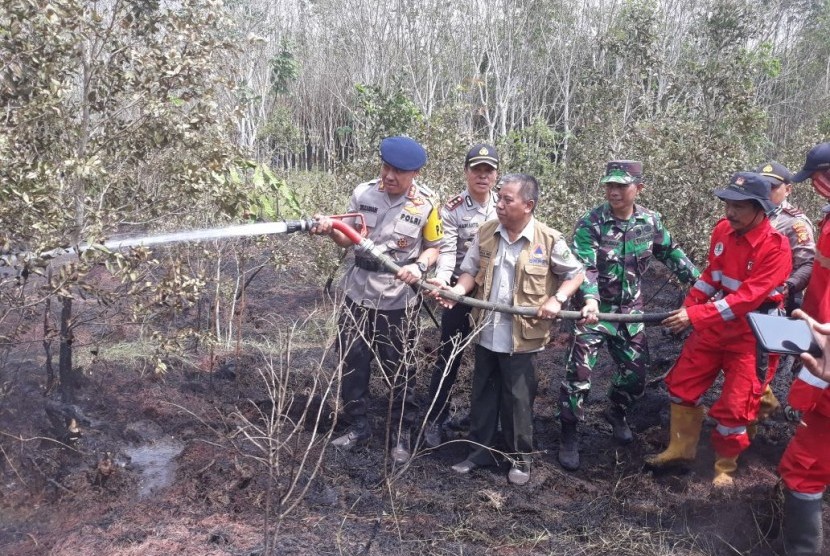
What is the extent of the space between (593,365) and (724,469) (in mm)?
961

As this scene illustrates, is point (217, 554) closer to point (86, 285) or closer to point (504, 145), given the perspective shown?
point (86, 285)

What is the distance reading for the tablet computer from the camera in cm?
306

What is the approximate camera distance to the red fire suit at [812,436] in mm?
3217

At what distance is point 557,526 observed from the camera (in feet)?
12.5

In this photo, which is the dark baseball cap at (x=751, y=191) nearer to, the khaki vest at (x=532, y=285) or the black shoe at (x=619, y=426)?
the khaki vest at (x=532, y=285)

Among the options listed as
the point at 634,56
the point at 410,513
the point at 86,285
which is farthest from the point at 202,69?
the point at 634,56

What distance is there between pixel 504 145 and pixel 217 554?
7.34 metres

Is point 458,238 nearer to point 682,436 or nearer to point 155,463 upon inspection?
point 682,436

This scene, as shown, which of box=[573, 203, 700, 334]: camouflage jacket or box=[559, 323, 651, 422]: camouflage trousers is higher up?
box=[573, 203, 700, 334]: camouflage jacket

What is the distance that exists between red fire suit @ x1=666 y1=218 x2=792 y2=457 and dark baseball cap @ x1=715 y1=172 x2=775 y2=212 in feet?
0.57

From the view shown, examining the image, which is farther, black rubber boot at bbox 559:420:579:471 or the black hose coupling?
black rubber boot at bbox 559:420:579:471

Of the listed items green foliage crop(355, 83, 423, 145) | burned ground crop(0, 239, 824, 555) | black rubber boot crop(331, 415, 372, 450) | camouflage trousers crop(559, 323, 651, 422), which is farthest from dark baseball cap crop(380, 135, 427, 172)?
green foliage crop(355, 83, 423, 145)

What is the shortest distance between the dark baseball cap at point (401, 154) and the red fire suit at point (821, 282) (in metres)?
2.21

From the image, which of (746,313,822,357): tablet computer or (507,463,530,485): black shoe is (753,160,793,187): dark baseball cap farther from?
(507,463,530,485): black shoe
